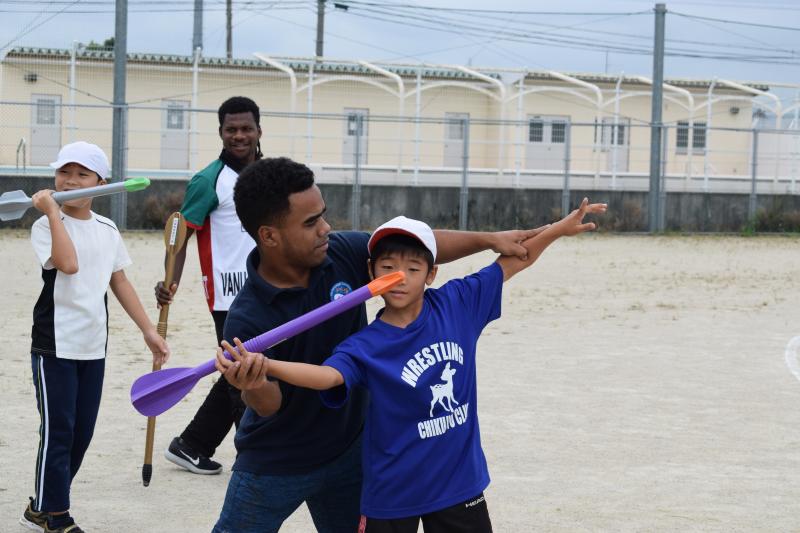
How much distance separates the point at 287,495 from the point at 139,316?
1.81m

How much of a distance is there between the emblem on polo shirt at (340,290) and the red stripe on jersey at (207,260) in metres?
2.31

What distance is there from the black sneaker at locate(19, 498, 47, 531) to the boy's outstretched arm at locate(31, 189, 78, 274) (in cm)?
97

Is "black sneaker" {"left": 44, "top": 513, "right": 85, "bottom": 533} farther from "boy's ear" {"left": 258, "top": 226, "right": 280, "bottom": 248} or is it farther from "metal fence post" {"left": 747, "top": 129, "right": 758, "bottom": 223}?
"metal fence post" {"left": 747, "top": 129, "right": 758, "bottom": 223}

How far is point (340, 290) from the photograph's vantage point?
10.8 feet

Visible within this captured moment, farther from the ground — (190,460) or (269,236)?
(269,236)

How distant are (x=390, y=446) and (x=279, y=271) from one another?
1.85 feet

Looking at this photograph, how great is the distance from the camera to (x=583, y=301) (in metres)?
12.9

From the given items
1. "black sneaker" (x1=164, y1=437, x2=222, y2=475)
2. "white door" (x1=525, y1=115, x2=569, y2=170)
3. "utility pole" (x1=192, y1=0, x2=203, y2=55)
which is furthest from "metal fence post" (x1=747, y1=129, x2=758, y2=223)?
"black sneaker" (x1=164, y1=437, x2=222, y2=475)

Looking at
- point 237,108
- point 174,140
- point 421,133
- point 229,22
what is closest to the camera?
point 237,108

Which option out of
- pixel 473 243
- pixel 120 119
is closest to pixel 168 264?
pixel 473 243

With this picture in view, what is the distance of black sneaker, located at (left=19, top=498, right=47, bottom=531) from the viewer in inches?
183

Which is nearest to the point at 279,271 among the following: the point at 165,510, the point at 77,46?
the point at 165,510

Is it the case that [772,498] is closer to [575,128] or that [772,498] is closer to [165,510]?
[165,510]

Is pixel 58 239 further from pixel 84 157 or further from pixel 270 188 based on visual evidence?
pixel 270 188
